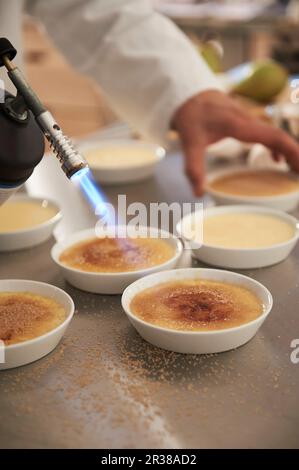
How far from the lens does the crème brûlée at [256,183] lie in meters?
1.52

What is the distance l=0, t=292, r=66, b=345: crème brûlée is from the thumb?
21.9 inches

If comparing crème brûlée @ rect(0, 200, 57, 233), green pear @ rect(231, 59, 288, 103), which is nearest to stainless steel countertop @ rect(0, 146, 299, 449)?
crème brûlée @ rect(0, 200, 57, 233)

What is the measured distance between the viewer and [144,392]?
2.75 ft

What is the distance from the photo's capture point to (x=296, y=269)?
120cm

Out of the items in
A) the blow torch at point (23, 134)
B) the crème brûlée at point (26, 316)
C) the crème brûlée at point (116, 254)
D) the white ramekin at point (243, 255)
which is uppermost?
the blow torch at point (23, 134)

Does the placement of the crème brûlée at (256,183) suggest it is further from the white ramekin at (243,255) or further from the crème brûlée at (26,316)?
the crème brûlée at (26,316)

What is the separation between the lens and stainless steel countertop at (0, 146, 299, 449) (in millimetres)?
755

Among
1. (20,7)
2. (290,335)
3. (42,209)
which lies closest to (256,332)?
(290,335)

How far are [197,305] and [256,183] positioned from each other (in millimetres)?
644

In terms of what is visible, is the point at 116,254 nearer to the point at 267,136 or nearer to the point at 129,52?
the point at 267,136

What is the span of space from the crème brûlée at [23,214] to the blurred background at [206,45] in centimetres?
130

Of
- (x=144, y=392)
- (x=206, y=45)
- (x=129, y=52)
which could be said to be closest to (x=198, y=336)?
(x=144, y=392)

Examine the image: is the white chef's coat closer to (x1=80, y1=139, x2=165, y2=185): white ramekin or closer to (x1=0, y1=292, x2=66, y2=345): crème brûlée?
(x1=80, y1=139, x2=165, y2=185): white ramekin

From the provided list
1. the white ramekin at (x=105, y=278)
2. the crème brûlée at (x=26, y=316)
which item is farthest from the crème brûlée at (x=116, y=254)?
the crème brûlée at (x=26, y=316)
